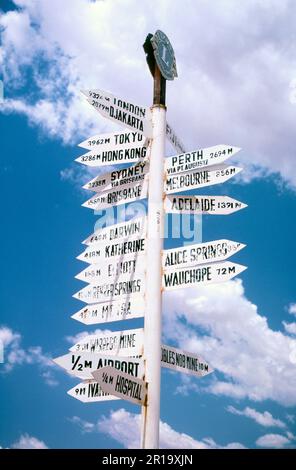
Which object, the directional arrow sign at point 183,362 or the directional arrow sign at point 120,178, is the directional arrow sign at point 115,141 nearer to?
the directional arrow sign at point 120,178

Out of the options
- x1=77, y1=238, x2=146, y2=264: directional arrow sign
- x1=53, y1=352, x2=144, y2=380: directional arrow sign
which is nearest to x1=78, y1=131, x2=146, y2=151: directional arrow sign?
x1=77, y1=238, x2=146, y2=264: directional arrow sign

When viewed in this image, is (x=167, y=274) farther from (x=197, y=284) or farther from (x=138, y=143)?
(x=138, y=143)

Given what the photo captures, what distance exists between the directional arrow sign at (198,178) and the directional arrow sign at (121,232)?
0.51 metres

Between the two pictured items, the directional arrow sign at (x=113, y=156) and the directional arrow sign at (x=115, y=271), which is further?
the directional arrow sign at (x=113, y=156)

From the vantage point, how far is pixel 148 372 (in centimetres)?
545

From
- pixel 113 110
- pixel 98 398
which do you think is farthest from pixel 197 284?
pixel 113 110

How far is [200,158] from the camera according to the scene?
20.2 feet

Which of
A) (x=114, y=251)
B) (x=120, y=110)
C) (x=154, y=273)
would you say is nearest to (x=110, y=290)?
(x=114, y=251)

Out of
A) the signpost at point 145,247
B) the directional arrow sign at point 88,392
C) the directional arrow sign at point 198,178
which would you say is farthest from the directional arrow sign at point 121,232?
the directional arrow sign at point 88,392

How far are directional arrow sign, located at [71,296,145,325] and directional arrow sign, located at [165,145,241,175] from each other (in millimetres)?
1561

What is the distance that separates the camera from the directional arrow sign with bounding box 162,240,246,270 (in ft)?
18.5

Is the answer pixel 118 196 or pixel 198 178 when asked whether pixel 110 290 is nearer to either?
pixel 118 196

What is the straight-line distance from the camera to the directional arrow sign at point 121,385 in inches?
181
